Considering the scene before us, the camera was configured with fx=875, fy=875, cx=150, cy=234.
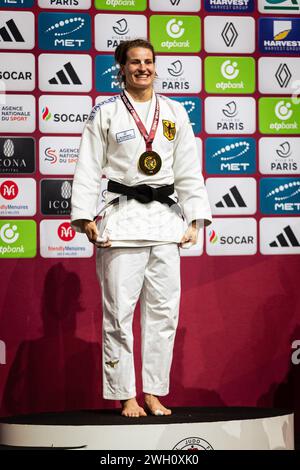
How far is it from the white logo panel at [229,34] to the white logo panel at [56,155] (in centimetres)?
89

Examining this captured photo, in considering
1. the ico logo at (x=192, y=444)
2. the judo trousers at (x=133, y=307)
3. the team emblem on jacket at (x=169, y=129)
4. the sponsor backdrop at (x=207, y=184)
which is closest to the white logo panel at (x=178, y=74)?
the sponsor backdrop at (x=207, y=184)

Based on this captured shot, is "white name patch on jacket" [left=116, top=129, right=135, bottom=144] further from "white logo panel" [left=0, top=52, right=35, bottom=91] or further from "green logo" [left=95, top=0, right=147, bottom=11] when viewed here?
"green logo" [left=95, top=0, right=147, bottom=11]

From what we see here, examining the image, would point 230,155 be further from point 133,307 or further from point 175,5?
point 133,307

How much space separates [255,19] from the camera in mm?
4582


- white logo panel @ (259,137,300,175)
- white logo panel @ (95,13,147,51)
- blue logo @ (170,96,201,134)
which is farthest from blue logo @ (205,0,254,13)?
white logo panel @ (259,137,300,175)

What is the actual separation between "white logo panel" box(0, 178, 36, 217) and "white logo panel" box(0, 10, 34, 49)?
675mm

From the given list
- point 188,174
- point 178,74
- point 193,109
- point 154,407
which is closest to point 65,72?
point 178,74

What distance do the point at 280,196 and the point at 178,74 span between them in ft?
2.74

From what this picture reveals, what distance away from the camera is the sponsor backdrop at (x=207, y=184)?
440 centimetres

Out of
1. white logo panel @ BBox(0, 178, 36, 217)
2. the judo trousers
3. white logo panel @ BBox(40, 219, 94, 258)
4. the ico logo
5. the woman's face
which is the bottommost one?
the ico logo

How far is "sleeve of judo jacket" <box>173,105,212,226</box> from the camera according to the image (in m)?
3.82

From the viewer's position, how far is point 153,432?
11.5 ft

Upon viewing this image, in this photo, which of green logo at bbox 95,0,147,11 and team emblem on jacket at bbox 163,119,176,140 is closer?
team emblem on jacket at bbox 163,119,176,140
